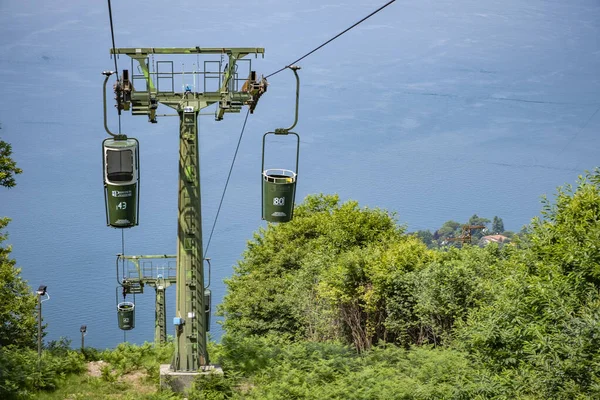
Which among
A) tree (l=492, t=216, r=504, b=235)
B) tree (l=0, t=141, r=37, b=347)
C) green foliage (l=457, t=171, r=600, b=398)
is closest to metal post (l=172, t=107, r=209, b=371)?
green foliage (l=457, t=171, r=600, b=398)

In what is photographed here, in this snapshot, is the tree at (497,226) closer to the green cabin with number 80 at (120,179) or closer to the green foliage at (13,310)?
the green foliage at (13,310)

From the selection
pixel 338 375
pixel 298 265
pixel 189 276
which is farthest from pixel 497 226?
pixel 189 276

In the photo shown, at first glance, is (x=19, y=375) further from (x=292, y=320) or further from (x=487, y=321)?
(x=292, y=320)

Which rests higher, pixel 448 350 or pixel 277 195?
pixel 277 195

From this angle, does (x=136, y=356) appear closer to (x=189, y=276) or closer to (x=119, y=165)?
(x=189, y=276)

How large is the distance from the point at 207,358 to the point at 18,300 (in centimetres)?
1528

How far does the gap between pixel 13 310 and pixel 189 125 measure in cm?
1623

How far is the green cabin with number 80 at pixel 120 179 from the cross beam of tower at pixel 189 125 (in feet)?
5.27

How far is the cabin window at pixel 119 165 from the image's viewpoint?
16.4 meters

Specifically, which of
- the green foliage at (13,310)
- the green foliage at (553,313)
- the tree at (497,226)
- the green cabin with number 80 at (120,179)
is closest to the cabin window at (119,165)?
the green cabin with number 80 at (120,179)

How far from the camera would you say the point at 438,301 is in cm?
2691

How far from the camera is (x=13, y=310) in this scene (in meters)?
31.7

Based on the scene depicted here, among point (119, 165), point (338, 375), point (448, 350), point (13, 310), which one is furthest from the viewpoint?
point (13, 310)

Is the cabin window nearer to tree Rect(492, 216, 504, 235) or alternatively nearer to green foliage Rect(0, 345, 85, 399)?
green foliage Rect(0, 345, 85, 399)
